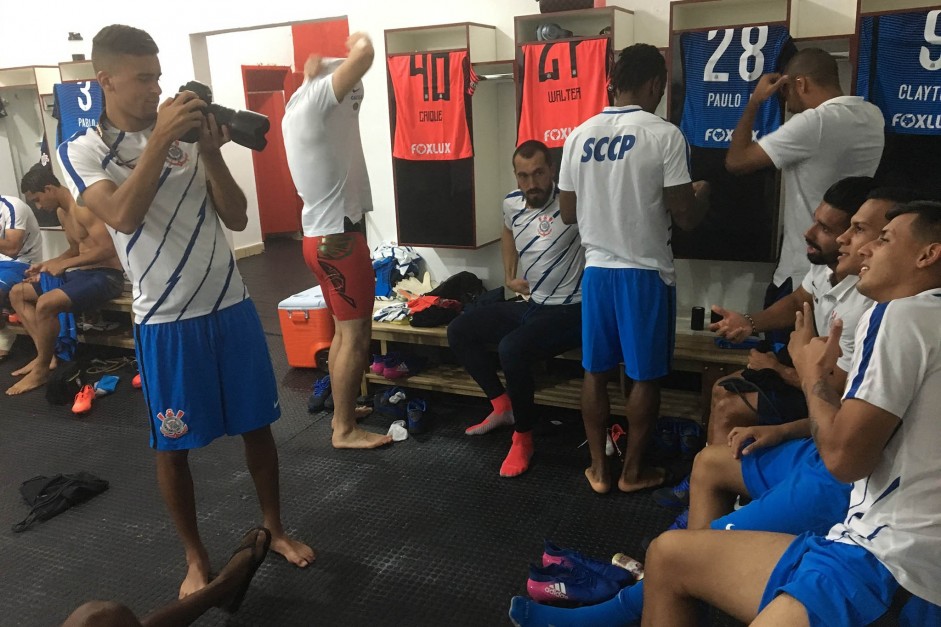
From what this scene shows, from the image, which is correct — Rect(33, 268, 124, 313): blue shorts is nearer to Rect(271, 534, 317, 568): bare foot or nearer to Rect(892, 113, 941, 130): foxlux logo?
Rect(271, 534, 317, 568): bare foot

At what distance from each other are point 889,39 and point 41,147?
5.52m

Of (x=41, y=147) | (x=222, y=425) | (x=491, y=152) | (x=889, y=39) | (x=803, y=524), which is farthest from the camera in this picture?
(x=41, y=147)

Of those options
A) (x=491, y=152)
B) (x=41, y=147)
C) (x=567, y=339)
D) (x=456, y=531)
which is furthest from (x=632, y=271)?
(x=41, y=147)

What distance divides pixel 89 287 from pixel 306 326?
1.35m

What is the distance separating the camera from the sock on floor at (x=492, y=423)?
306 centimetres

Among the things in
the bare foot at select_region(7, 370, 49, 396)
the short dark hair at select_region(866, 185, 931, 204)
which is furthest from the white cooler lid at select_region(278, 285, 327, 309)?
the short dark hair at select_region(866, 185, 931, 204)

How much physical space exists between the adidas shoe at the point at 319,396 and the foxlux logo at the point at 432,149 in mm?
1237

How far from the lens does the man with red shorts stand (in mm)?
2621

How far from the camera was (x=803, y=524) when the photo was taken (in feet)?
4.63

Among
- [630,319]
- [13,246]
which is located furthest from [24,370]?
[630,319]

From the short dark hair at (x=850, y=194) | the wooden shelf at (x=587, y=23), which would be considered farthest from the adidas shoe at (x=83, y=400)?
the short dark hair at (x=850, y=194)

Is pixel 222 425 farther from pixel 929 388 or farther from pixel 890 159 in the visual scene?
pixel 890 159

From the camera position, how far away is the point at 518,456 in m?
2.74

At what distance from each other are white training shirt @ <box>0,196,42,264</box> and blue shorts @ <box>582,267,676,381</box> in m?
3.82
